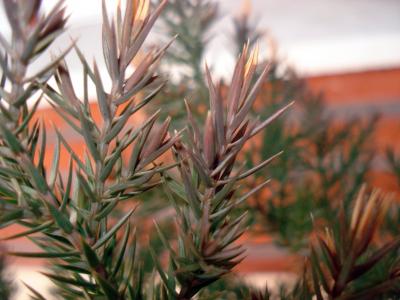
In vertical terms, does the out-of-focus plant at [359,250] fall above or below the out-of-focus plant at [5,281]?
above

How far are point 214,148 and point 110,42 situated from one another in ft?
0.10

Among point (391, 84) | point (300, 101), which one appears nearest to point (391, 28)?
point (391, 84)

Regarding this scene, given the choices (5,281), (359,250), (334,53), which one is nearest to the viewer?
(359,250)

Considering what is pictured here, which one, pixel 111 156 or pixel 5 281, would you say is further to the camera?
pixel 5 281

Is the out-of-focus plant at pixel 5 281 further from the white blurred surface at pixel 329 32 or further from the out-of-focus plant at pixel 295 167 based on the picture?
the white blurred surface at pixel 329 32

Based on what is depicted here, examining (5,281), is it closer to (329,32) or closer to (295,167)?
(295,167)

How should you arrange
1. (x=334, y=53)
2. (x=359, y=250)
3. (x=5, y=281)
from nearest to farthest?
(x=359, y=250)
(x=5, y=281)
(x=334, y=53)

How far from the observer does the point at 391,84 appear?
0.61 m

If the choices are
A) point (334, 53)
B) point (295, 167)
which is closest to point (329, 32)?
point (334, 53)

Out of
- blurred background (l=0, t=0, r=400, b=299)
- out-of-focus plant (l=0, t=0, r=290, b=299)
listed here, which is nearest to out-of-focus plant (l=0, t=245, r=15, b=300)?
out-of-focus plant (l=0, t=0, r=290, b=299)

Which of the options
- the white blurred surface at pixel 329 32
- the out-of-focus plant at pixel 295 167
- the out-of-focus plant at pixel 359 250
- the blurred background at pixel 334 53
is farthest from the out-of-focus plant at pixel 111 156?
the white blurred surface at pixel 329 32

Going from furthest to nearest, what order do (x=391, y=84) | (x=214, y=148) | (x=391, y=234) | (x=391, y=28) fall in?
(x=391, y=28)
(x=391, y=84)
(x=391, y=234)
(x=214, y=148)

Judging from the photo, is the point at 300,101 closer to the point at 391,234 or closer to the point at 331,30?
the point at 391,234

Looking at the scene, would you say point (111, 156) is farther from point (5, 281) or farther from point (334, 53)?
point (334, 53)
